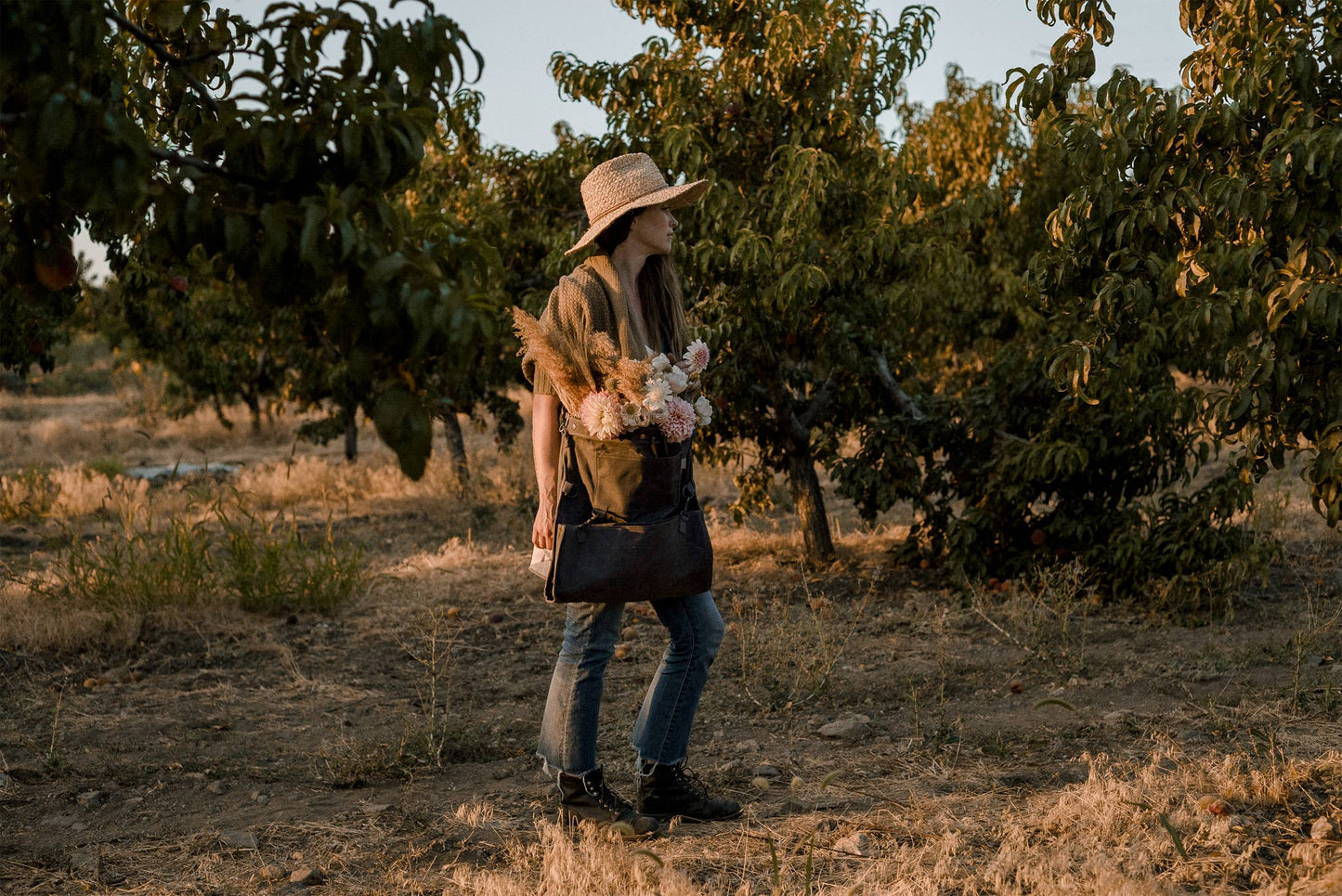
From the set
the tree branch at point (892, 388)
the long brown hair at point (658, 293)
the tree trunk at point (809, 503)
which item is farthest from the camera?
the tree trunk at point (809, 503)

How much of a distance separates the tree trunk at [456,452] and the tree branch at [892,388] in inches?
194

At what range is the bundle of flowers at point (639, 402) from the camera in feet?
9.64

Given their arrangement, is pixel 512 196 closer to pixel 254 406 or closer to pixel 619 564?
pixel 619 564

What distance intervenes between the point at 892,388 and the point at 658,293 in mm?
3623

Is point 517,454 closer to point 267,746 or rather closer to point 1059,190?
point 1059,190

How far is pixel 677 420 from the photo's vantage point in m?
2.98

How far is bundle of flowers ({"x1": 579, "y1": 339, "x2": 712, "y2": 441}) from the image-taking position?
294cm

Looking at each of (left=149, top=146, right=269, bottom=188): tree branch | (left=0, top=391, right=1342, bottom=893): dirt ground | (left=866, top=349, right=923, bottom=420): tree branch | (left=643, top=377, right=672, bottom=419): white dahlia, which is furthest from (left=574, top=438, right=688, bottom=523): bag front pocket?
(left=866, top=349, right=923, bottom=420): tree branch

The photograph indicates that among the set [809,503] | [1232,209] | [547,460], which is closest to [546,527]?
[547,460]

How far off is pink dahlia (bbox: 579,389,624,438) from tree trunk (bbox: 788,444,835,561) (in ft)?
13.3

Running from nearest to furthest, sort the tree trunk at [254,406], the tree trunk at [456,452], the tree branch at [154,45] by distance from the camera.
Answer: the tree branch at [154,45] < the tree trunk at [456,452] < the tree trunk at [254,406]

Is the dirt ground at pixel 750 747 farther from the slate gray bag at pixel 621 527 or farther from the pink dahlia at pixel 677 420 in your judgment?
the pink dahlia at pixel 677 420

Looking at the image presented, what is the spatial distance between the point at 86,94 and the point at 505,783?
2612 mm

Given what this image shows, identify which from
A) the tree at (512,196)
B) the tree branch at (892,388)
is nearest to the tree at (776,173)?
the tree branch at (892,388)
